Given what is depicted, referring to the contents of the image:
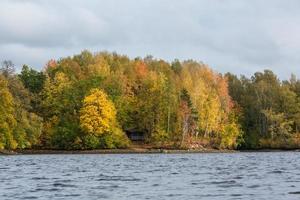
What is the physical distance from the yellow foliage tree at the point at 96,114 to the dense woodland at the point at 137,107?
20cm

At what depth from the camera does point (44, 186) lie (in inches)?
1385

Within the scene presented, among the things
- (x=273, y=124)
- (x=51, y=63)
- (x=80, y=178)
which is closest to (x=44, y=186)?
(x=80, y=178)

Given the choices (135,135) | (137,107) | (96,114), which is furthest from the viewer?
(135,135)

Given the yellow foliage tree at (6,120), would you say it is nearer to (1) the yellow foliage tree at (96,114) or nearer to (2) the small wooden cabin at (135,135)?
(1) the yellow foliage tree at (96,114)

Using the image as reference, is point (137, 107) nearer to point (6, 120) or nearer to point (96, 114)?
point (96, 114)

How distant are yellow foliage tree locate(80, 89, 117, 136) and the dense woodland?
0.65 feet

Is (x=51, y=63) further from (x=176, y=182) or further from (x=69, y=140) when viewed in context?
(x=176, y=182)

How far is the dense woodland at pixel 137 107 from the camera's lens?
120125 millimetres

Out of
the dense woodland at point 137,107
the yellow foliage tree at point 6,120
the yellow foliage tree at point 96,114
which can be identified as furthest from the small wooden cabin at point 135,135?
the yellow foliage tree at point 6,120

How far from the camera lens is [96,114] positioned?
12044 cm

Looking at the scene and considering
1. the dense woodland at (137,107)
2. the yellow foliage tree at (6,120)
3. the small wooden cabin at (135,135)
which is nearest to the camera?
the yellow foliage tree at (6,120)

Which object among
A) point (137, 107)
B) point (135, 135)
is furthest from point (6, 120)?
point (135, 135)

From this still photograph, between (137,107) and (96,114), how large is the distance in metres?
16.5

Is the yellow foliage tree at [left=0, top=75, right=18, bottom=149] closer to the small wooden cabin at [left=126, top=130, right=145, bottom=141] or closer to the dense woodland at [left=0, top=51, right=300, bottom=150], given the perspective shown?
the dense woodland at [left=0, top=51, right=300, bottom=150]
